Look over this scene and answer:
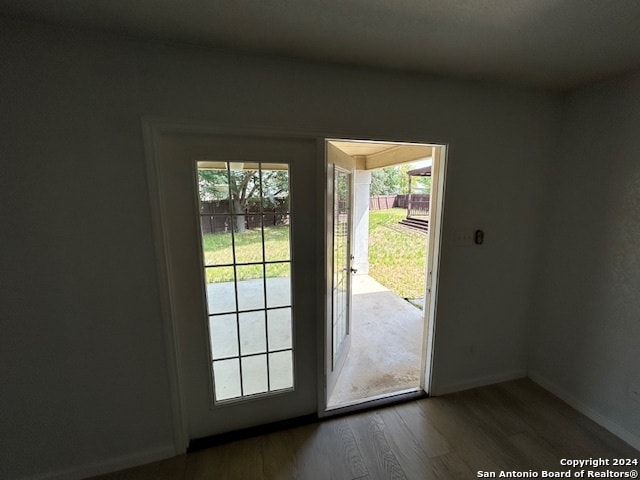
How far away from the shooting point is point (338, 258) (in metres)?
2.16

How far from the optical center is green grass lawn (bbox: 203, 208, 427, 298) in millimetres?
1601

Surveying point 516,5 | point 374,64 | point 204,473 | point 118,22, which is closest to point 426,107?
point 374,64

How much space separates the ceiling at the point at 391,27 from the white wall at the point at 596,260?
0.38 meters

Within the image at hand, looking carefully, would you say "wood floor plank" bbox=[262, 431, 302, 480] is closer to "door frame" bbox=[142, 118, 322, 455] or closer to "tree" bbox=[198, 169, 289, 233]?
"door frame" bbox=[142, 118, 322, 455]

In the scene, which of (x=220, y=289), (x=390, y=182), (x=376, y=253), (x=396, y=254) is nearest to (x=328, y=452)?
(x=220, y=289)

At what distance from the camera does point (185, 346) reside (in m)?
1.63

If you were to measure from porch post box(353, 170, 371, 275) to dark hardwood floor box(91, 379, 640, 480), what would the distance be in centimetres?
351

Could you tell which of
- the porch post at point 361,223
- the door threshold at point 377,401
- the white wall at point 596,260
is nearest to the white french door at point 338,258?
the door threshold at point 377,401

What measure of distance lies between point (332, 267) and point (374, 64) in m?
1.30

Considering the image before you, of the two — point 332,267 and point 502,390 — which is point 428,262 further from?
point 502,390

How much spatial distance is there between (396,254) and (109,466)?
599 cm

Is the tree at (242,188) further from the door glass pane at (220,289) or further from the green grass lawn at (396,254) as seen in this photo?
the green grass lawn at (396,254)

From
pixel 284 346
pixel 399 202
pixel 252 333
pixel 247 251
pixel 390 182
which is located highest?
pixel 390 182

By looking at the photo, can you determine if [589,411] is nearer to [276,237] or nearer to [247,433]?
[247,433]
